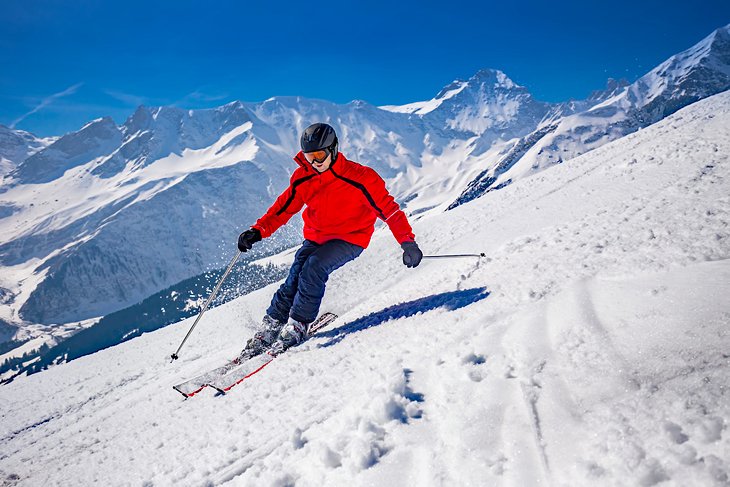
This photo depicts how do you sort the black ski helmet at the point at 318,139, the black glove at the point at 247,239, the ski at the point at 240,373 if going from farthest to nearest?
1. the black glove at the point at 247,239
2. the black ski helmet at the point at 318,139
3. the ski at the point at 240,373

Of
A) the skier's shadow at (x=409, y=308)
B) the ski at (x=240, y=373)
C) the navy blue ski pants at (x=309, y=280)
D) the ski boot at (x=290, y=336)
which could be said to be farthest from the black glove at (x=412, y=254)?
the ski at (x=240, y=373)

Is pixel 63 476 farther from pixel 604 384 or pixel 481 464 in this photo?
pixel 604 384

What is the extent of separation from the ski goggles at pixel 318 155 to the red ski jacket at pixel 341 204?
225 millimetres

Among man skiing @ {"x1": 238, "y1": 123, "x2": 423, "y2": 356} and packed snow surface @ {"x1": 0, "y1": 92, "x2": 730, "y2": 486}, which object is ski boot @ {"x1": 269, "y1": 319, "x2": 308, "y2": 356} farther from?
packed snow surface @ {"x1": 0, "y1": 92, "x2": 730, "y2": 486}

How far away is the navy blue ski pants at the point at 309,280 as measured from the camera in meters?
5.86

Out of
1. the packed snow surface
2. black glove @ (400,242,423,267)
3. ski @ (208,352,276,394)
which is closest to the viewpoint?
the packed snow surface

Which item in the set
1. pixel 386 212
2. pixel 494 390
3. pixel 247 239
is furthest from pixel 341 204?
pixel 494 390

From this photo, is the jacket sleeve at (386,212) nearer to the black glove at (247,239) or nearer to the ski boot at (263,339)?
the black glove at (247,239)

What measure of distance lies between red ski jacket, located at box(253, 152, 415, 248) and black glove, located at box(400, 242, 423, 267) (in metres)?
0.13

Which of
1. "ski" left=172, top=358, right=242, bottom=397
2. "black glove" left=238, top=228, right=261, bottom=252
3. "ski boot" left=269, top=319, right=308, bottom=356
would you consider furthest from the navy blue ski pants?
"ski" left=172, top=358, right=242, bottom=397

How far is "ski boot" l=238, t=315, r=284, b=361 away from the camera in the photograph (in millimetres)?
6074

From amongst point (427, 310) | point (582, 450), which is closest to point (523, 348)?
point (582, 450)

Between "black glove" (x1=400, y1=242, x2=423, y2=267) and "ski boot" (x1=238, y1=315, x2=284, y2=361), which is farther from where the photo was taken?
"ski boot" (x1=238, y1=315, x2=284, y2=361)

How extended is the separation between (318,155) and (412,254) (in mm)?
2052
